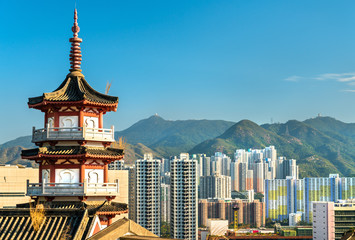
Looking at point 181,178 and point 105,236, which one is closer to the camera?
point 105,236

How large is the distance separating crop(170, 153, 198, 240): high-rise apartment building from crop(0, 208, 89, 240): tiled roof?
8239cm

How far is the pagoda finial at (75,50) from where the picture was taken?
49.4 feet

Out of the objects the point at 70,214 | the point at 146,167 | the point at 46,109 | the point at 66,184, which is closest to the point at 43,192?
the point at 66,184

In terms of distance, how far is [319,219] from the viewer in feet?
292

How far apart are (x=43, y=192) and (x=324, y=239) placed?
3160 inches

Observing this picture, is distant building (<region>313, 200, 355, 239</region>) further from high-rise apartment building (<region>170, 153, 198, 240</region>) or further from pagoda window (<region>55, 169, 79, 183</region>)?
pagoda window (<region>55, 169, 79, 183</region>)

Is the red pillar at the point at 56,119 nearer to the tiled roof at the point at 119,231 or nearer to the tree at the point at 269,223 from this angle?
the tiled roof at the point at 119,231

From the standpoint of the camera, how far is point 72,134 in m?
14.0

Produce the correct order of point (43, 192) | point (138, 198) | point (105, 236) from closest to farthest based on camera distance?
1. point (105, 236)
2. point (43, 192)
3. point (138, 198)

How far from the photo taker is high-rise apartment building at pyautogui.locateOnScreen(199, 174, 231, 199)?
150 metres

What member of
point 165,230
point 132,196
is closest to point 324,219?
point 132,196

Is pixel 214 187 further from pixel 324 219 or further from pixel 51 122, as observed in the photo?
pixel 51 122

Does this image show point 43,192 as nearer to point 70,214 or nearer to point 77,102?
point 77,102

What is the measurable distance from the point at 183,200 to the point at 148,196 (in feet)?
24.8
